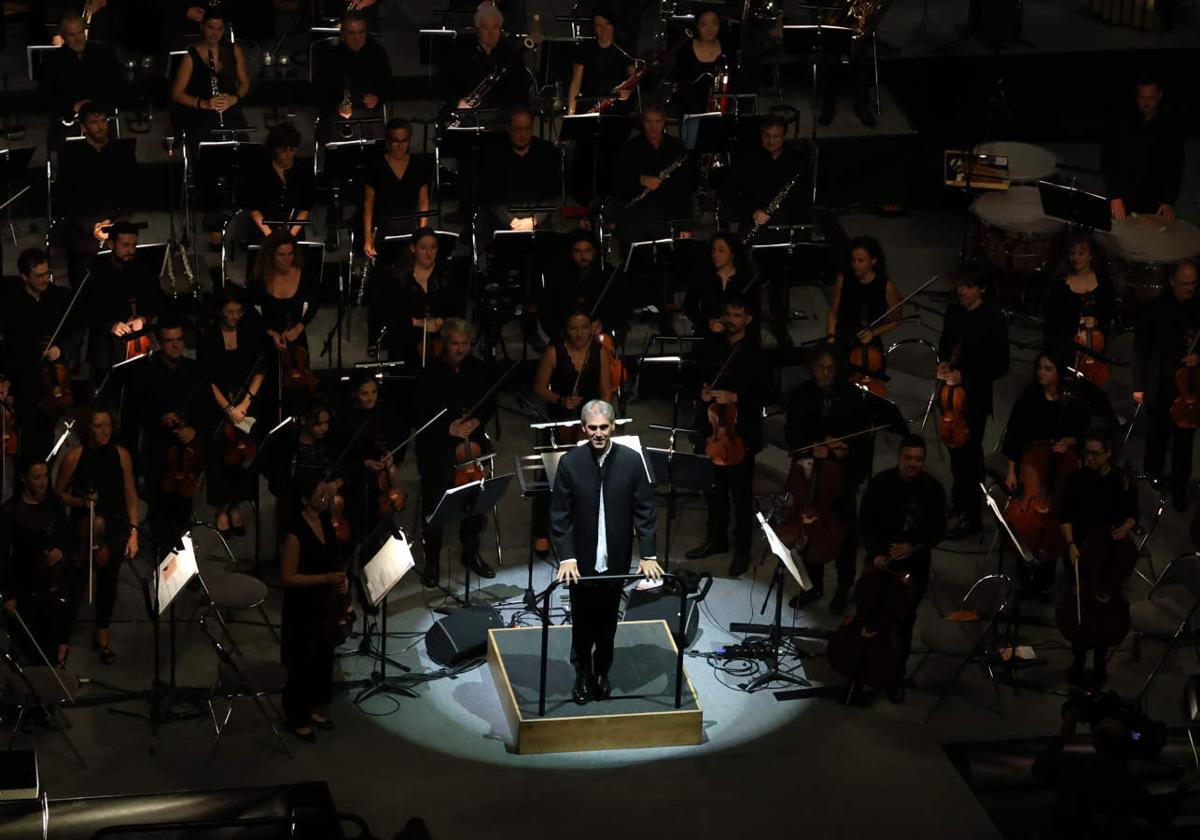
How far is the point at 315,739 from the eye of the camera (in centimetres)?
972

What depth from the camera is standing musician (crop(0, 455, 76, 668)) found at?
9.74 m

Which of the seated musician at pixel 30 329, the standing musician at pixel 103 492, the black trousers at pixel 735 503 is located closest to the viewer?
the standing musician at pixel 103 492

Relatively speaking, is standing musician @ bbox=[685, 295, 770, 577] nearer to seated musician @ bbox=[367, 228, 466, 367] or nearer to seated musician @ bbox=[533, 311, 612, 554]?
seated musician @ bbox=[533, 311, 612, 554]

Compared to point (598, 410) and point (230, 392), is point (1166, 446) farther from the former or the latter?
point (230, 392)

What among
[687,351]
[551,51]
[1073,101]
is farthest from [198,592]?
[1073,101]

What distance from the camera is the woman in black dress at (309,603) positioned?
30.9ft

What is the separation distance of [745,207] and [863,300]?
1337 millimetres

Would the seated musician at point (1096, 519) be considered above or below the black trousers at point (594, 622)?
above

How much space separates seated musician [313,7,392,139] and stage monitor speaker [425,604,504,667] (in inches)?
151

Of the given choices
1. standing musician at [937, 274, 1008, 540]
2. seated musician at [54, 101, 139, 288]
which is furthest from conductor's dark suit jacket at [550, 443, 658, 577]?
seated musician at [54, 101, 139, 288]

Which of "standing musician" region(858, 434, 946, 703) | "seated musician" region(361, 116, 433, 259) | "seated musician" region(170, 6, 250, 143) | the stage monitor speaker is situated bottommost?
the stage monitor speaker

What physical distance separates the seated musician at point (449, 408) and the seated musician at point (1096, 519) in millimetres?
2821

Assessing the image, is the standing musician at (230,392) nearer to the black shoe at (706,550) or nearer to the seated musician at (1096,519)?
the black shoe at (706,550)

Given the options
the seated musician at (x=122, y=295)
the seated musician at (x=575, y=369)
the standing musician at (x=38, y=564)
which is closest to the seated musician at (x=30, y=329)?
the seated musician at (x=122, y=295)
